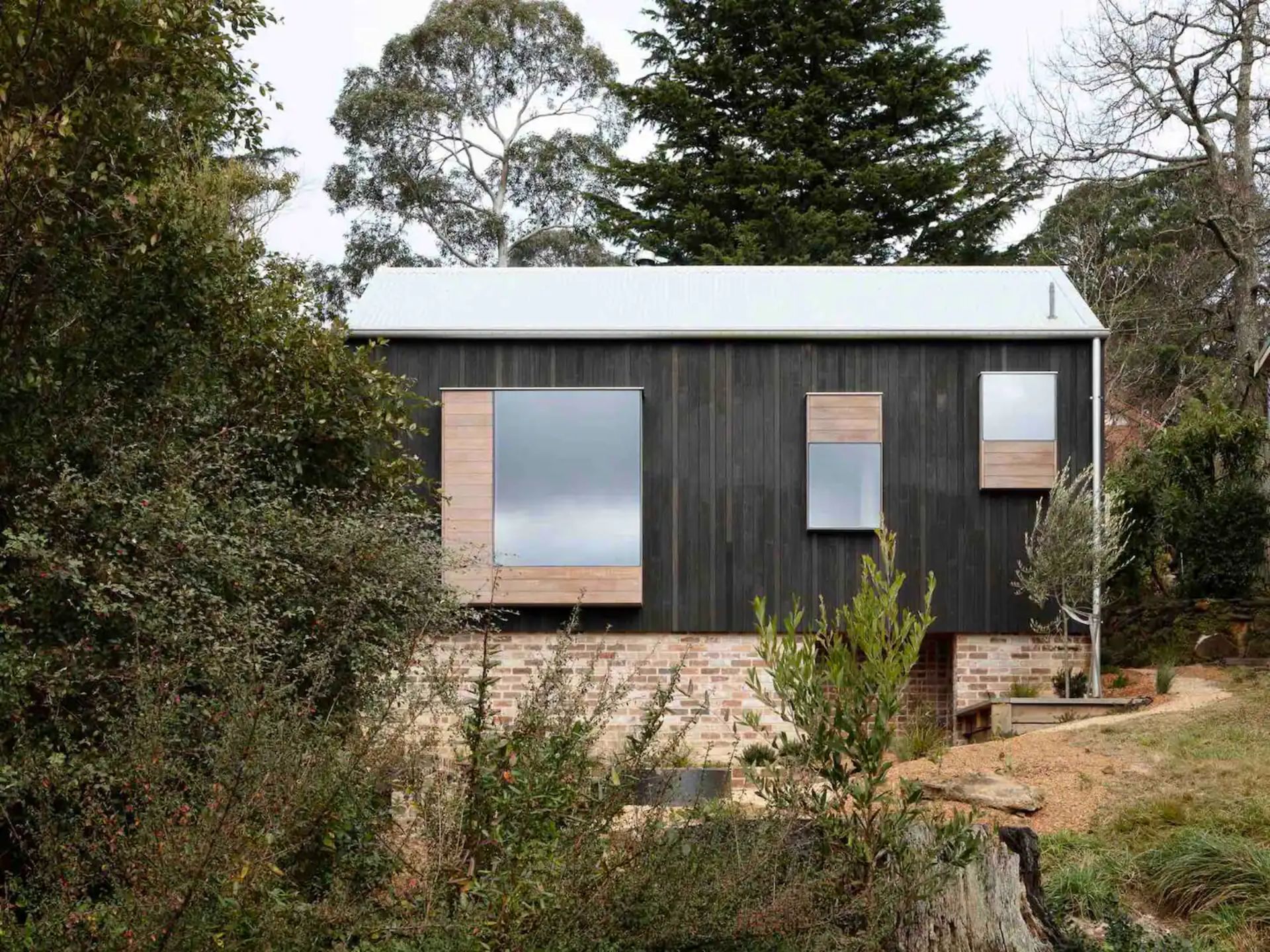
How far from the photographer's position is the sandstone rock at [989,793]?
32.3 ft

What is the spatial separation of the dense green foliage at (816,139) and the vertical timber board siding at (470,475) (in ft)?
29.8

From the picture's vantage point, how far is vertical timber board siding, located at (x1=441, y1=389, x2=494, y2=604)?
14023 mm

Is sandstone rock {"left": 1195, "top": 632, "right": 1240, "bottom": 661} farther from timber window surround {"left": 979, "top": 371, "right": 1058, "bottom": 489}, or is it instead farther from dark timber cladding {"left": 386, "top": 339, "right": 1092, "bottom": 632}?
timber window surround {"left": 979, "top": 371, "right": 1058, "bottom": 489}

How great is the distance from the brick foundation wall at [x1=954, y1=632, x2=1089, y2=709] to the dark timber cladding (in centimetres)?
Result: 15

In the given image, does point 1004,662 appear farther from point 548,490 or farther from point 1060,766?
point 548,490

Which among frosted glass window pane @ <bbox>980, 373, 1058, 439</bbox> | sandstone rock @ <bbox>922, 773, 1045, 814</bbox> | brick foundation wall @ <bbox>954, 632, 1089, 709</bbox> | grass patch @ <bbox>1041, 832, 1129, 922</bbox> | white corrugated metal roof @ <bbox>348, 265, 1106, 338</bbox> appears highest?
white corrugated metal roof @ <bbox>348, 265, 1106, 338</bbox>

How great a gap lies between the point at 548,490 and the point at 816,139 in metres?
11.3

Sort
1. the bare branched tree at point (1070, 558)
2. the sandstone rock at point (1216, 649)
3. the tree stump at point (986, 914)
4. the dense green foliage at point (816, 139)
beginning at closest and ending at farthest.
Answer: the tree stump at point (986, 914) < the bare branched tree at point (1070, 558) < the sandstone rock at point (1216, 649) < the dense green foliage at point (816, 139)

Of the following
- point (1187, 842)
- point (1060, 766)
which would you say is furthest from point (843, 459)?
point (1187, 842)

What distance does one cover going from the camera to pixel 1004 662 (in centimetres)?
1439

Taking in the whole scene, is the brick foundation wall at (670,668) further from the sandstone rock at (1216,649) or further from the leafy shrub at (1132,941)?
the leafy shrub at (1132,941)

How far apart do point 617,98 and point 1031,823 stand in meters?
21.1

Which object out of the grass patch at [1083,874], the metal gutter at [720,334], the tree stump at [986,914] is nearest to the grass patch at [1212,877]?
the grass patch at [1083,874]

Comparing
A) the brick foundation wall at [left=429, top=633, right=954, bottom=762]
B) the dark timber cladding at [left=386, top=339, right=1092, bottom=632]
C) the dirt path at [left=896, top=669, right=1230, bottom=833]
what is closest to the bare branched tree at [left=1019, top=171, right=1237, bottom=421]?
the dark timber cladding at [left=386, top=339, right=1092, bottom=632]
